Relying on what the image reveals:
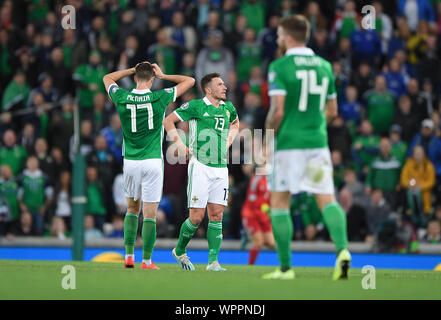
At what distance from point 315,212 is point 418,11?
6.47m

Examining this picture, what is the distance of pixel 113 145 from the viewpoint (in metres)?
18.6

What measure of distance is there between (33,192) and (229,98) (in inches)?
170

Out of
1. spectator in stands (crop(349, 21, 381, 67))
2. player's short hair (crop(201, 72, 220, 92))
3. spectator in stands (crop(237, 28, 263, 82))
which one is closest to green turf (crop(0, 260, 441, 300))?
player's short hair (crop(201, 72, 220, 92))

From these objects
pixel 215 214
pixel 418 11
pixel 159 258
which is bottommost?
pixel 159 258

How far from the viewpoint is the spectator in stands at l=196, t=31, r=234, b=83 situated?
1952 cm

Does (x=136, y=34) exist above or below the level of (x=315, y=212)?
above

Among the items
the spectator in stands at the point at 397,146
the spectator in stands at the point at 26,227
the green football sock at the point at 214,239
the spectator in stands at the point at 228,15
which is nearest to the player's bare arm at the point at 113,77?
the green football sock at the point at 214,239

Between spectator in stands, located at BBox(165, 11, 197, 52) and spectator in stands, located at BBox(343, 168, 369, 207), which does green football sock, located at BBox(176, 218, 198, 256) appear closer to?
spectator in stands, located at BBox(343, 168, 369, 207)

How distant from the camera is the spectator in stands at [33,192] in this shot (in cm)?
1841

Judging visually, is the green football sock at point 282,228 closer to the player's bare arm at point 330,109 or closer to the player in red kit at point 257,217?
the player's bare arm at point 330,109

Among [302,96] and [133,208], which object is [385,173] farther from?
[302,96]
